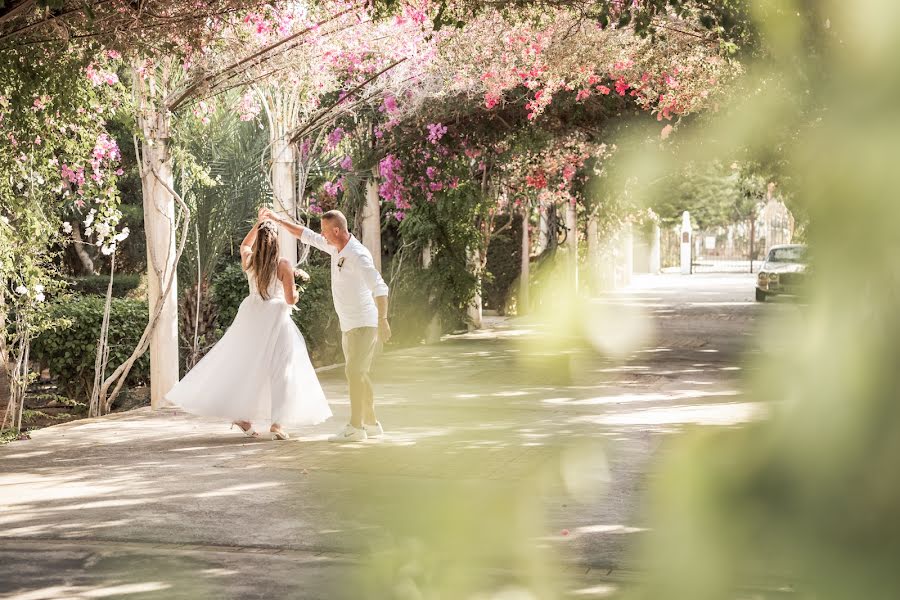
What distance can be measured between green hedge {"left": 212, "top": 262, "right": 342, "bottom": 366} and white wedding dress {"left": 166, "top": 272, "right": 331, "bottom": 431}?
19.9ft

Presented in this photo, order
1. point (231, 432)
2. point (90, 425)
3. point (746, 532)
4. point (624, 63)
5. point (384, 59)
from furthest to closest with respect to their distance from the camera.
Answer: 1. point (384, 59)
2. point (624, 63)
3. point (90, 425)
4. point (231, 432)
5. point (746, 532)

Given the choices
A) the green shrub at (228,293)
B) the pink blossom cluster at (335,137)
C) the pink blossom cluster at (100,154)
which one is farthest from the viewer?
the pink blossom cluster at (335,137)

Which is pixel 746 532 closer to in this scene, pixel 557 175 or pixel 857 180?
pixel 857 180

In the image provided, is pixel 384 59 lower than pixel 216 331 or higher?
higher

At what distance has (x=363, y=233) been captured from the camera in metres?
18.3

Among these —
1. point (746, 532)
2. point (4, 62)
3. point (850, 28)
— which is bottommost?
point (746, 532)

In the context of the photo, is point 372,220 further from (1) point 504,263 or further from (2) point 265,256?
(2) point 265,256

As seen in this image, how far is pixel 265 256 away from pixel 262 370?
35.1 inches

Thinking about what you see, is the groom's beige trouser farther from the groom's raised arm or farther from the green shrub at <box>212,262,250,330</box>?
the green shrub at <box>212,262,250,330</box>

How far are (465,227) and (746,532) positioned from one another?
59.7 ft

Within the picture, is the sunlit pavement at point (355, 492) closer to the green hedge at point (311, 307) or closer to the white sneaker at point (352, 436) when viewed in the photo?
the white sneaker at point (352, 436)

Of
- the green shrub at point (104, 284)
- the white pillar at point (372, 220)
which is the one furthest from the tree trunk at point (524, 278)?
the green shrub at point (104, 284)

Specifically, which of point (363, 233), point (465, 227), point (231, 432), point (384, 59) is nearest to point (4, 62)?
point (231, 432)

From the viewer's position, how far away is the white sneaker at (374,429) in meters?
9.25
